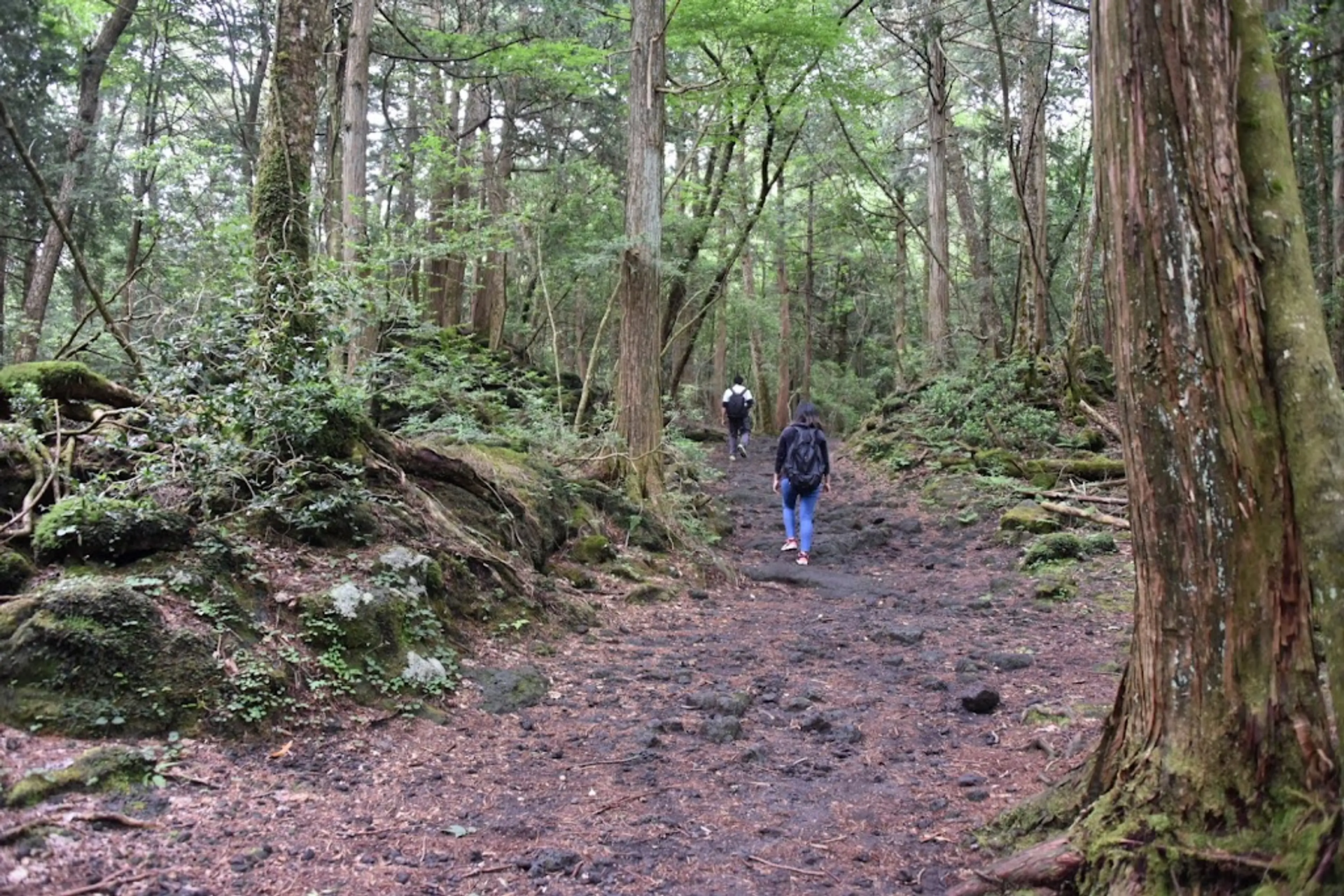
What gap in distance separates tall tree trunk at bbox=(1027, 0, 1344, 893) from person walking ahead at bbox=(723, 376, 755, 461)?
16.0 m

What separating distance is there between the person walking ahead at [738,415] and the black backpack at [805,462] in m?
8.70

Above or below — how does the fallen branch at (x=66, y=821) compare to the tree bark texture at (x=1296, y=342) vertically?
below

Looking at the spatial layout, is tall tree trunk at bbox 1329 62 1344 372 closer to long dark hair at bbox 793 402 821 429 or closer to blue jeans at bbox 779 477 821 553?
long dark hair at bbox 793 402 821 429

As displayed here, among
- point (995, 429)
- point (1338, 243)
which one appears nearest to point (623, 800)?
point (995, 429)

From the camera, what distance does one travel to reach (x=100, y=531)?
451 centimetres

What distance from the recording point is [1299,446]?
97.3 inches

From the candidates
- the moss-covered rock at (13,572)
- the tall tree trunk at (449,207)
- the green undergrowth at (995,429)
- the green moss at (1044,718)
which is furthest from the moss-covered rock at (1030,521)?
the moss-covered rock at (13,572)

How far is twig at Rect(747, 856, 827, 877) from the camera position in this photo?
3246 millimetres

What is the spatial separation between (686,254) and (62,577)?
37.6ft

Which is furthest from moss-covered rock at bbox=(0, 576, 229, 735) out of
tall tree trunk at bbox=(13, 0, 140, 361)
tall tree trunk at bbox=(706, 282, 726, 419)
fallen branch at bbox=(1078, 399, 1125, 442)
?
tall tree trunk at bbox=(706, 282, 726, 419)

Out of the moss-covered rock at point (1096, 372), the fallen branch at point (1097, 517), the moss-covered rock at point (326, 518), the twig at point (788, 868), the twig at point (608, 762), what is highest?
the moss-covered rock at point (1096, 372)

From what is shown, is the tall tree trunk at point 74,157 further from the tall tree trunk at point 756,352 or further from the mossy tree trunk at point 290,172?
the tall tree trunk at point 756,352

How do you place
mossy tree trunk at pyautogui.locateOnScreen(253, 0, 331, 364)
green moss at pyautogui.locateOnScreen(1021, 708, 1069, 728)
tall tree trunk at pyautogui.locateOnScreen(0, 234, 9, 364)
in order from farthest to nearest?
tall tree trunk at pyautogui.locateOnScreen(0, 234, 9, 364) → mossy tree trunk at pyautogui.locateOnScreen(253, 0, 331, 364) → green moss at pyautogui.locateOnScreen(1021, 708, 1069, 728)

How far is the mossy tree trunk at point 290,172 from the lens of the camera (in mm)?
6230
